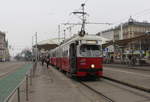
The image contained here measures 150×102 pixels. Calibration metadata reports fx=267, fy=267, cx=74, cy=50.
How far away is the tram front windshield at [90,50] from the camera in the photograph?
18.1 metres

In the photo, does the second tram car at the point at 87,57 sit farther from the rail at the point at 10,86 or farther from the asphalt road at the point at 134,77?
the rail at the point at 10,86

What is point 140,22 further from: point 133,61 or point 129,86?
point 129,86

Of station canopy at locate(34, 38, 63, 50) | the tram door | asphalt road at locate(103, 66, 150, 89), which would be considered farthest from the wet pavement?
station canopy at locate(34, 38, 63, 50)

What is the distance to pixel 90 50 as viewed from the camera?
18.3 m

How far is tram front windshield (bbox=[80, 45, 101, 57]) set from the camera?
18.1 m

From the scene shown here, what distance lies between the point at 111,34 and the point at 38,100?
345 feet

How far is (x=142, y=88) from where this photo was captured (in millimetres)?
12977

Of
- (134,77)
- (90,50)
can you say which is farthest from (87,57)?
(134,77)

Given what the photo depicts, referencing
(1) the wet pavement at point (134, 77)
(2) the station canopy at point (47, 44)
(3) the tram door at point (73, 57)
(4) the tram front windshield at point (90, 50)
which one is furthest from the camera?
(2) the station canopy at point (47, 44)

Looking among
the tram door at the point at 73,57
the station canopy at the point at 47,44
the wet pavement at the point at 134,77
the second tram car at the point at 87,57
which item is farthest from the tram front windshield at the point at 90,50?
the station canopy at the point at 47,44

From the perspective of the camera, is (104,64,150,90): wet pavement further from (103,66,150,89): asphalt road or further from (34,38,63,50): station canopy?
(34,38,63,50): station canopy

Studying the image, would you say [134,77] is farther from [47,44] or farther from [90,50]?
[47,44]

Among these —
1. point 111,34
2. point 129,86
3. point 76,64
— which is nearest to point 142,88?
point 129,86

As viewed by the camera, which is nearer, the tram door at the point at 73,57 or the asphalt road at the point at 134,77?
the asphalt road at the point at 134,77
